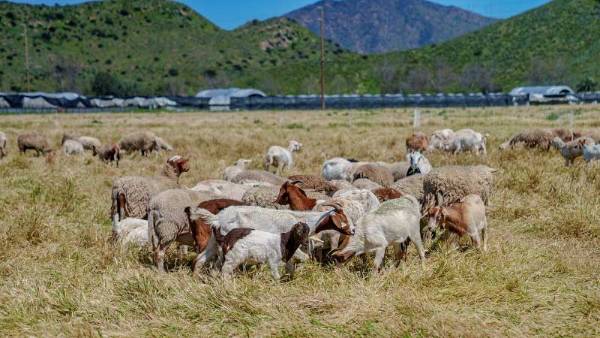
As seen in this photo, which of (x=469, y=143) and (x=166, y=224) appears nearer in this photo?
(x=166, y=224)

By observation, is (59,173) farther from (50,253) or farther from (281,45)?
(281,45)

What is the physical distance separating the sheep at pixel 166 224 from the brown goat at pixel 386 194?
9.42 ft

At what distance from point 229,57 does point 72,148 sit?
98277 millimetres

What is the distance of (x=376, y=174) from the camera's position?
12656 millimetres

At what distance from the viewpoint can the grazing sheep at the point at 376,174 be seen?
1258 cm

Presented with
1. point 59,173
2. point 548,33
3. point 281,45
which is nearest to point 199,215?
point 59,173

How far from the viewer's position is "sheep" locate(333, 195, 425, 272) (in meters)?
7.23

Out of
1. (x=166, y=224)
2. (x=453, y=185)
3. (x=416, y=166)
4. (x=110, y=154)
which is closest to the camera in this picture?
(x=166, y=224)

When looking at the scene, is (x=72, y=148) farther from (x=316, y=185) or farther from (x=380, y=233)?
(x=380, y=233)

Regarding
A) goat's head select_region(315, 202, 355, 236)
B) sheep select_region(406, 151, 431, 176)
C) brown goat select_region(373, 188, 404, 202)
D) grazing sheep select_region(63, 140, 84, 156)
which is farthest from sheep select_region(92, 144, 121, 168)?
goat's head select_region(315, 202, 355, 236)

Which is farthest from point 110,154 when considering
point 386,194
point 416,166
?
point 386,194

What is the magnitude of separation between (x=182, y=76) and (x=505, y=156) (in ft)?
305

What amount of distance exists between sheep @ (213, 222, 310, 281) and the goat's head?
0.53 metres

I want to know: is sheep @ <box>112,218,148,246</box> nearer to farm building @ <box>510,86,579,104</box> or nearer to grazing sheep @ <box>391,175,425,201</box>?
grazing sheep @ <box>391,175,425,201</box>
